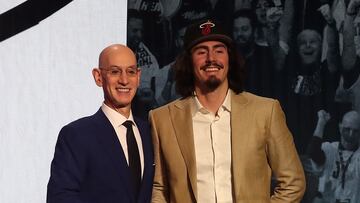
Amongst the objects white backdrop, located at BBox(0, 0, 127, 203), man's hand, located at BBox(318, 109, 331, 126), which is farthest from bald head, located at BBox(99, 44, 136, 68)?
man's hand, located at BBox(318, 109, 331, 126)

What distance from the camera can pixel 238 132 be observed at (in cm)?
241

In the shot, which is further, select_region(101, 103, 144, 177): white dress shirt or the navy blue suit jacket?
select_region(101, 103, 144, 177): white dress shirt

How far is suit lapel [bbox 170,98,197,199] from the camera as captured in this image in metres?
2.39

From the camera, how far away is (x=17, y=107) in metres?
3.44

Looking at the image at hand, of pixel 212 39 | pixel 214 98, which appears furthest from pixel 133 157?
pixel 212 39

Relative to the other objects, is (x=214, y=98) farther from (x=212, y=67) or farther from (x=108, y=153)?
(x=108, y=153)

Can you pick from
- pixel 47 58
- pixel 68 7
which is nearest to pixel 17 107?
pixel 47 58

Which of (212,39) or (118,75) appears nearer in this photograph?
(118,75)

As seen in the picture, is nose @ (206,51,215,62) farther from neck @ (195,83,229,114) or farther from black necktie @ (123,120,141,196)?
black necktie @ (123,120,141,196)

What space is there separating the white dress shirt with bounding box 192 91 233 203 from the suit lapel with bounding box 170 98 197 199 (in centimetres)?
2

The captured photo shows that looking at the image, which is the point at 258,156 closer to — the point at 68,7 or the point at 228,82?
the point at 228,82

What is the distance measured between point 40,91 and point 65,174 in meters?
1.49

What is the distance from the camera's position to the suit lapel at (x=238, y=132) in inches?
92.7

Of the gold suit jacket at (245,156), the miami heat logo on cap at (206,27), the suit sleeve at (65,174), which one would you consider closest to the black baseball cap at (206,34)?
the miami heat logo on cap at (206,27)
